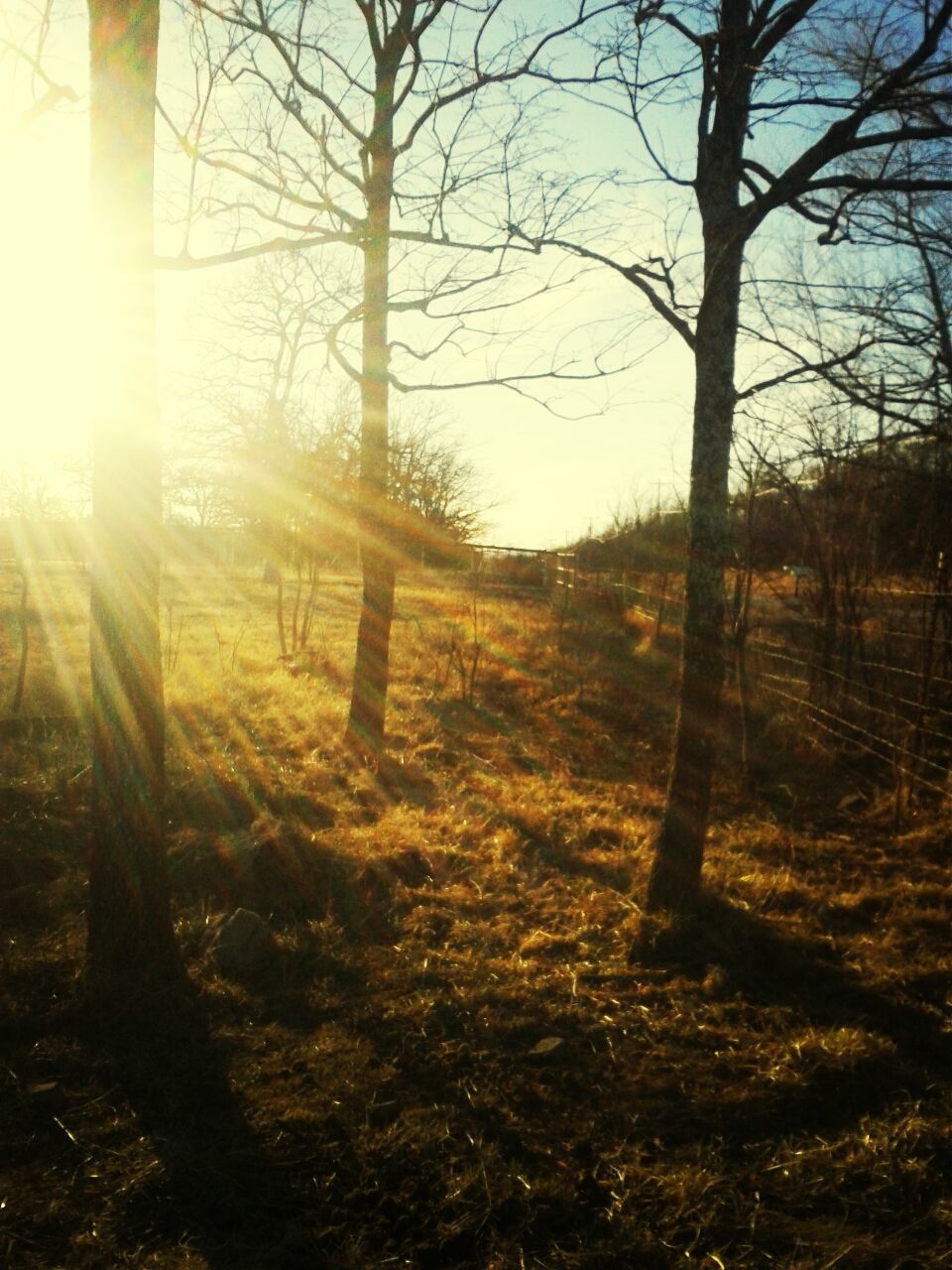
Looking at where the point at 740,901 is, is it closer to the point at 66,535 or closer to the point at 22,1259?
the point at 22,1259

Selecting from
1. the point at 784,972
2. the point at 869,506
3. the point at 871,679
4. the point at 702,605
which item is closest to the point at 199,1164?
the point at 784,972

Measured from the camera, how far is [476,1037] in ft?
13.0

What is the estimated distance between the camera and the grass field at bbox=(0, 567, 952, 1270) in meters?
2.79

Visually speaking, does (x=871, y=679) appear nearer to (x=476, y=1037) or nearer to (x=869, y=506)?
(x=869, y=506)

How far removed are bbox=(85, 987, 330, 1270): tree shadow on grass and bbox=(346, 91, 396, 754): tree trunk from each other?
16.6ft

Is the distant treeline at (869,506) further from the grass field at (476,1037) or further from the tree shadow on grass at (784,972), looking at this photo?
the tree shadow on grass at (784,972)

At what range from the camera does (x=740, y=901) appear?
559 cm

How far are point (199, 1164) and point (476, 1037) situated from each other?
4.23 ft

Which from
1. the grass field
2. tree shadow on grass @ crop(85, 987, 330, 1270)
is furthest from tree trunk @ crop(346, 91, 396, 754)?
tree shadow on grass @ crop(85, 987, 330, 1270)

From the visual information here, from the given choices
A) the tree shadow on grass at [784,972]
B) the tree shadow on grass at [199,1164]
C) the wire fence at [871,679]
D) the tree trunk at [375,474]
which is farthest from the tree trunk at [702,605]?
the tree trunk at [375,474]

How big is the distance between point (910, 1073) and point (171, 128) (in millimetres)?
→ 5798

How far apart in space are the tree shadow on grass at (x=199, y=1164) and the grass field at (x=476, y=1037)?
0.01 metres

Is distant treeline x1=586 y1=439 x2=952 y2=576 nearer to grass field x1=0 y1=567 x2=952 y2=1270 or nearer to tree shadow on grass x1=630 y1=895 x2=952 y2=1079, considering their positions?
grass field x1=0 y1=567 x2=952 y2=1270

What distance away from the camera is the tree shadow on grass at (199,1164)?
271 centimetres
